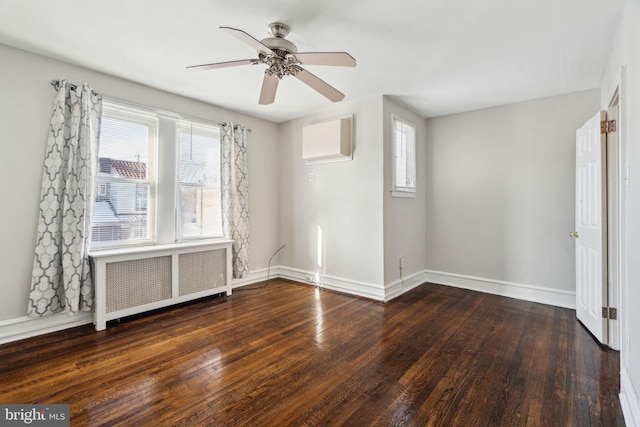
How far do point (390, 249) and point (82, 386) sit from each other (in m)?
3.14

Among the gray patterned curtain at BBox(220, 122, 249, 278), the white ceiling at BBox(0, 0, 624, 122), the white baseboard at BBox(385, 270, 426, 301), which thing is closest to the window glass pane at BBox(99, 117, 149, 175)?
the white ceiling at BBox(0, 0, 624, 122)

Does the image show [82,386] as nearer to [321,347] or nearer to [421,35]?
[321,347]

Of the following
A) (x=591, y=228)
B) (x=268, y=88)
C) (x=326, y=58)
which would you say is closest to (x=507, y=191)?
(x=591, y=228)

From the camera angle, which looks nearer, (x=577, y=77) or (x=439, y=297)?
(x=577, y=77)

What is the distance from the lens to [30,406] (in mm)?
1756

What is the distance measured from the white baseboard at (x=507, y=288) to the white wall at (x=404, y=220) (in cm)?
31

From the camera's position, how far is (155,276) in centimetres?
329

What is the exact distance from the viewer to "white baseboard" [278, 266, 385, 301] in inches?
148

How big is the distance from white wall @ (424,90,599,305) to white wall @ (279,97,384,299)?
133 cm

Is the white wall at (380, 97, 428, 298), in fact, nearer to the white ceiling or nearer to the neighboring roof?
the white ceiling

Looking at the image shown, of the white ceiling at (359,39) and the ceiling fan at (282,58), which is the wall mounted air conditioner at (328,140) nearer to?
the white ceiling at (359,39)

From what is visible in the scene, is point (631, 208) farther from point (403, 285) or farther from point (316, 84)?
point (403, 285)

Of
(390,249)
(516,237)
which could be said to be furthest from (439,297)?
(516,237)

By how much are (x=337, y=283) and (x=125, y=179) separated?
9.33 ft
